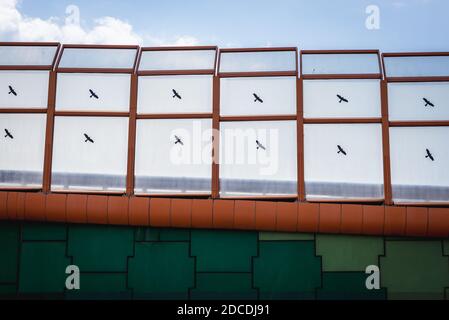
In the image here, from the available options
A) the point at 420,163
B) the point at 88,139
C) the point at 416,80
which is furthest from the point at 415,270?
the point at 88,139

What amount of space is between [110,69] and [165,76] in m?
1.04

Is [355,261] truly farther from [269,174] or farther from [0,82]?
[0,82]

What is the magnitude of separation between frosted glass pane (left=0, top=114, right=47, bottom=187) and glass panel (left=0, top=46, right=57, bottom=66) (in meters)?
1.03

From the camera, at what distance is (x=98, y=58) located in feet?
29.2

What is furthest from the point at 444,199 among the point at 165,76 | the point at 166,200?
the point at 165,76

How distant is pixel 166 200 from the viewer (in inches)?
317

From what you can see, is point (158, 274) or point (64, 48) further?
point (64, 48)

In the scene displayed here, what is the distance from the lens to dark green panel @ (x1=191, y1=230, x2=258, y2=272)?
8039mm

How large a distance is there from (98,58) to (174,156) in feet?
8.03

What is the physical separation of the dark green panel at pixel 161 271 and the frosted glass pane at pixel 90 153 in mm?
1245

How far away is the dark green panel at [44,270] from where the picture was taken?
8102mm

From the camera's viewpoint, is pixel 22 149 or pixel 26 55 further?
pixel 26 55

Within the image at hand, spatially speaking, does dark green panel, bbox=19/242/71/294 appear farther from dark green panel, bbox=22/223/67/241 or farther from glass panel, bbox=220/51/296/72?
glass panel, bbox=220/51/296/72

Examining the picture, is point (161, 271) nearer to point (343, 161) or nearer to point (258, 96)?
point (258, 96)
